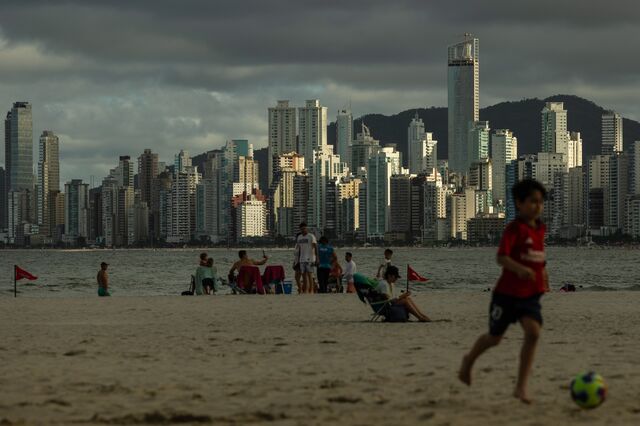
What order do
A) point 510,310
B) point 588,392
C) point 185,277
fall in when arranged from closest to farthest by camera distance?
Result: point 588,392, point 510,310, point 185,277

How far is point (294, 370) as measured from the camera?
11422 mm

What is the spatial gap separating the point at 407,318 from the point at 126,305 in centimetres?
834

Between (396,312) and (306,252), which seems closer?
(396,312)

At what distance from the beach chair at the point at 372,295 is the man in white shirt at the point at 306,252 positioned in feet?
28.3

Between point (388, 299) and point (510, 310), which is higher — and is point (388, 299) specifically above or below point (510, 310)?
below

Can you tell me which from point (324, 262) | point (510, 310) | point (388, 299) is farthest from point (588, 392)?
point (324, 262)

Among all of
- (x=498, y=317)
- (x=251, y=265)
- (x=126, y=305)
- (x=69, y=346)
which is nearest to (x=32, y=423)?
(x=498, y=317)

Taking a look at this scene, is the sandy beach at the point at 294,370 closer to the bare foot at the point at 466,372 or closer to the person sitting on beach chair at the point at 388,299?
the bare foot at the point at 466,372

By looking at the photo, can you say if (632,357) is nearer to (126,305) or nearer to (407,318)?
(407,318)

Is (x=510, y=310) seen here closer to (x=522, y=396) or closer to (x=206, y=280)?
(x=522, y=396)

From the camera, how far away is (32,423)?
836 cm

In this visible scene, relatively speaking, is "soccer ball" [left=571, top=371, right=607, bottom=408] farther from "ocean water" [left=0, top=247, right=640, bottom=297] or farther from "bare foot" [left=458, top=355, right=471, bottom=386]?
"ocean water" [left=0, top=247, right=640, bottom=297]

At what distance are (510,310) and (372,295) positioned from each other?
31.2ft

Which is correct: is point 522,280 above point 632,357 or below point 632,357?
above
